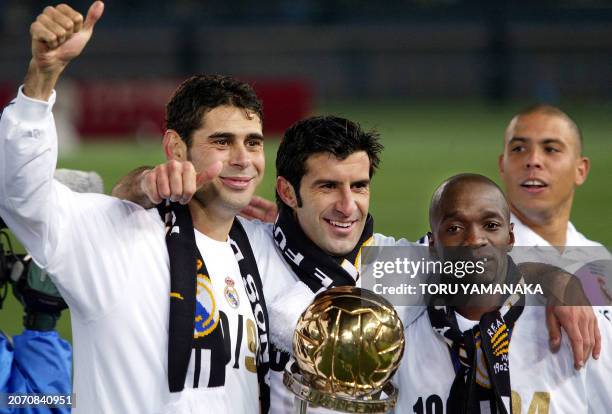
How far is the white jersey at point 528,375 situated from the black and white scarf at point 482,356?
7cm

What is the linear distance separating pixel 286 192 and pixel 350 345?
98cm

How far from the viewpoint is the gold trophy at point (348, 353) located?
Result: 2283 millimetres

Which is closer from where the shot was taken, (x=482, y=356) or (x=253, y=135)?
(x=482, y=356)

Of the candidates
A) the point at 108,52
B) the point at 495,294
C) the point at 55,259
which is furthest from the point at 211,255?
the point at 108,52

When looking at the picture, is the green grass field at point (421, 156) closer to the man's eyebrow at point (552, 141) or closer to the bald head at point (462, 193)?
the man's eyebrow at point (552, 141)

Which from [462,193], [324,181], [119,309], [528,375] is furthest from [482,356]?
[119,309]

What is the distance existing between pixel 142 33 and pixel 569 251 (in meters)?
A: 21.7

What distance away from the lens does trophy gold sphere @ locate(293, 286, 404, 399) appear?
228 cm

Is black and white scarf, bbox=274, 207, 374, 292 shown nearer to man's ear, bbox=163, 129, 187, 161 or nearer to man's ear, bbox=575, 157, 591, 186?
man's ear, bbox=163, 129, 187, 161

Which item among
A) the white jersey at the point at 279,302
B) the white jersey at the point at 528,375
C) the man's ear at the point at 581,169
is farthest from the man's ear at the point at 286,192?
the man's ear at the point at 581,169

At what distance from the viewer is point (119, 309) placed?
8.93 feet

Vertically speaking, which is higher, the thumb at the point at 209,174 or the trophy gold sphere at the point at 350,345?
the thumb at the point at 209,174

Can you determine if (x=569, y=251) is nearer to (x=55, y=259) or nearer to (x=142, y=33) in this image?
(x=55, y=259)

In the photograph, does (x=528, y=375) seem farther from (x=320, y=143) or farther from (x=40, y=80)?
(x=40, y=80)
